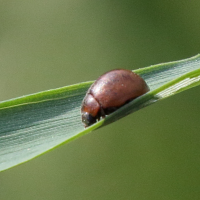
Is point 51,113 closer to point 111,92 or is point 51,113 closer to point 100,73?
point 111,92

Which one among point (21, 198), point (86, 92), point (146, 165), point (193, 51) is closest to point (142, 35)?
point (193, 51)

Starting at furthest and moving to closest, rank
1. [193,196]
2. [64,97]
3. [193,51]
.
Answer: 1. [193,51]
2. [193,196]
3. [64,97]

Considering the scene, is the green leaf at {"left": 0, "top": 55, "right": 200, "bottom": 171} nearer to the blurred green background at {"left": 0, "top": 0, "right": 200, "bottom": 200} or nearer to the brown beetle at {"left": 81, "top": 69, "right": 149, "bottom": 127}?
the brown beetle at {"left": 81, "top": 69, "right": 149, "bottom": 127}

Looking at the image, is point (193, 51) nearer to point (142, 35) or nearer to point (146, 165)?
point (142, 35)

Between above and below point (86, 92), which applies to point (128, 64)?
below

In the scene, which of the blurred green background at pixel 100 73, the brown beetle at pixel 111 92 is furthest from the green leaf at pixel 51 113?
the blurred green background at pixel 100 73

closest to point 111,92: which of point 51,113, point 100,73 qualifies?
point 51,113
